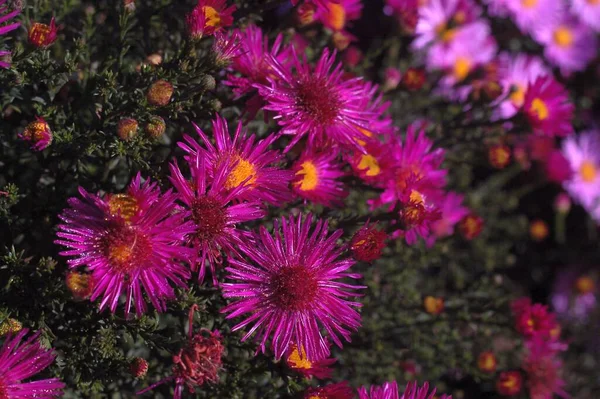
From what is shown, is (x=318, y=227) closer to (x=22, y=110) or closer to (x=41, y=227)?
(x=41, y=227)

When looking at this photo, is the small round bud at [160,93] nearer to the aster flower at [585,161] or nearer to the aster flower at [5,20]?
the aster flower at [5,20]

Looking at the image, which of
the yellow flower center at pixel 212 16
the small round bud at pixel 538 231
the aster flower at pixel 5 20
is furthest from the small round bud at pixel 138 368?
the small round bud at pixel 538 231

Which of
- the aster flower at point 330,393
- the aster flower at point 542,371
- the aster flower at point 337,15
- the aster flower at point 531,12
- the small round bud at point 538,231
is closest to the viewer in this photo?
the aster flower at point 330,393

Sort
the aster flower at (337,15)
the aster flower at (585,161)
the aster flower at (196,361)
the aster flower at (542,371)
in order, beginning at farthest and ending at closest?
the aster flower at (585,161)
the aster flower at (542,371)
the aster flower at (337,15)
the aster flower at (196,361)

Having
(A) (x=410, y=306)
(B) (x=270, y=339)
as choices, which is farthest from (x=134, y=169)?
(A) (x=410, y=306)

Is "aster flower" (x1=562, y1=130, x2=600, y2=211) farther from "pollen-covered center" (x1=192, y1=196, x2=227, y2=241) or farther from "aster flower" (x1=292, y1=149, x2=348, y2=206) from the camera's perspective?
"pollen-covered center" (x1=192, y1=196, x2=227, y2=241)

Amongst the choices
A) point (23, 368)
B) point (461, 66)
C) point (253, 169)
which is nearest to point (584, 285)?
point (461, 66)

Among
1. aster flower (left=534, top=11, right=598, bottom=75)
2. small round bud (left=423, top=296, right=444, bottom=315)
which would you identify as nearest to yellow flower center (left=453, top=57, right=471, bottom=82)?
aster flower (left=534, top=11, right=598, bottom=75)
